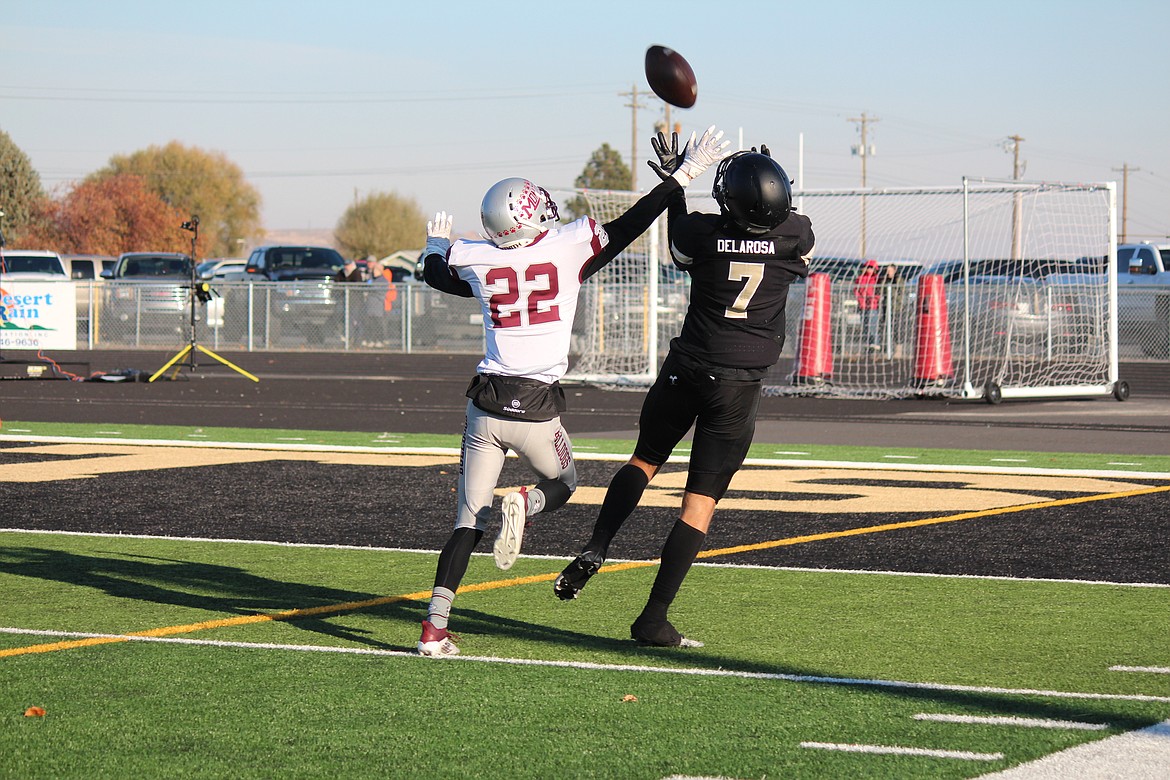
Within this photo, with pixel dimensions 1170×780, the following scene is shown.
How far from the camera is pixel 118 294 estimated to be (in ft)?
130

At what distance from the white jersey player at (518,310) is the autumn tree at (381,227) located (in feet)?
368

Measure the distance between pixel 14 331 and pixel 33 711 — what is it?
22.5 meters

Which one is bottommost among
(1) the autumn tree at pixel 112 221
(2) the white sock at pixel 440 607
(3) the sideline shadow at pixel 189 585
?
(3) the sideline shadow at pixel 189 585

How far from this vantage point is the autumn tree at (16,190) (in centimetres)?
8462

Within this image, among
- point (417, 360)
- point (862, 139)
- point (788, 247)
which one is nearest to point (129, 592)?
point (788, 247)

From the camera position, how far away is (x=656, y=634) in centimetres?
661

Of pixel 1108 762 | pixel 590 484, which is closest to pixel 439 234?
pixel 1108 762

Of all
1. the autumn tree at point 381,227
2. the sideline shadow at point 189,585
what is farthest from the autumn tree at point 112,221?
the sideline shadow at point 189,585

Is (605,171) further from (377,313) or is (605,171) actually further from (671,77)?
(671,77)

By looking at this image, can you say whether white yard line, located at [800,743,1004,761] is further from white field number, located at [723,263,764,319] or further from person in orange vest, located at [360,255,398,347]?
person in orange vest, located at [360,255,398,347]

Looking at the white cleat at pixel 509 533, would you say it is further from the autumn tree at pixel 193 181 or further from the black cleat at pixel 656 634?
the autumn tree at pixel 193 181

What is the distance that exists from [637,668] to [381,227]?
114998mm

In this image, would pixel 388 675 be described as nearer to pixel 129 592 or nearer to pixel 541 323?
pixel 541 323

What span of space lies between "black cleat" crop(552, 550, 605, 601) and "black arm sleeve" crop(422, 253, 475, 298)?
1176mm
